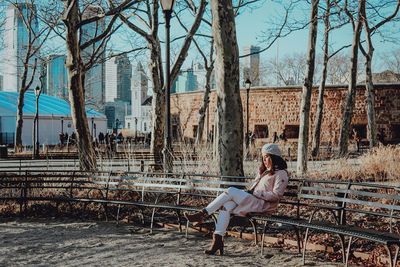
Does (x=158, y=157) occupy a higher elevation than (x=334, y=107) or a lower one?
lower

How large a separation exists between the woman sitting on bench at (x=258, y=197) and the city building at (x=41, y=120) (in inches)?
1161

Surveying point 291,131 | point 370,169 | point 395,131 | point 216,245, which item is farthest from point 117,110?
point 216,245

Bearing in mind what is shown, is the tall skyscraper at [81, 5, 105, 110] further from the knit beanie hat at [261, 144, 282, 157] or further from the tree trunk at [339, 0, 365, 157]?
the knit beanie hat at [261, 144, 282, 157]

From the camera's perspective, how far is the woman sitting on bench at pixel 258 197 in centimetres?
647

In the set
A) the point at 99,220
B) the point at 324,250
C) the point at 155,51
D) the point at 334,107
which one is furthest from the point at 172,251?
the point at 334,107

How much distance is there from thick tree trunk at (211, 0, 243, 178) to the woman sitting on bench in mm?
1610

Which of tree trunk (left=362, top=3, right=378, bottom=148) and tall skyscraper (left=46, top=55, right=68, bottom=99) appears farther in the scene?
tall skyscraper (left=46, top=55, right=68, bottom=99)

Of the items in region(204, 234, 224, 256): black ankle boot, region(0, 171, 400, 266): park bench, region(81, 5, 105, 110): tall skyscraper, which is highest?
region(81, 5, 105, 110): tall skyscraper

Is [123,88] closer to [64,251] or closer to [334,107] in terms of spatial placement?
[334,107]

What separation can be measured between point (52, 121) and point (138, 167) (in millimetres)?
27599

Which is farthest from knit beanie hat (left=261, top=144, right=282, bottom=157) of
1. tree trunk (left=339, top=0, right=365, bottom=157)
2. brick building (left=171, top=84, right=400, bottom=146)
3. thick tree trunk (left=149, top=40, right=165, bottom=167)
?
brick building (left=171, top=84, right=400, bottom=146)

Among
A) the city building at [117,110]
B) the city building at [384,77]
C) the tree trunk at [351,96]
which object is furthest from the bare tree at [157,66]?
the city building at [117,110]

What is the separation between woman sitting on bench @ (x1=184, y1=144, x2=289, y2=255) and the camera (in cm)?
647

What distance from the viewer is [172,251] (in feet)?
21.5
